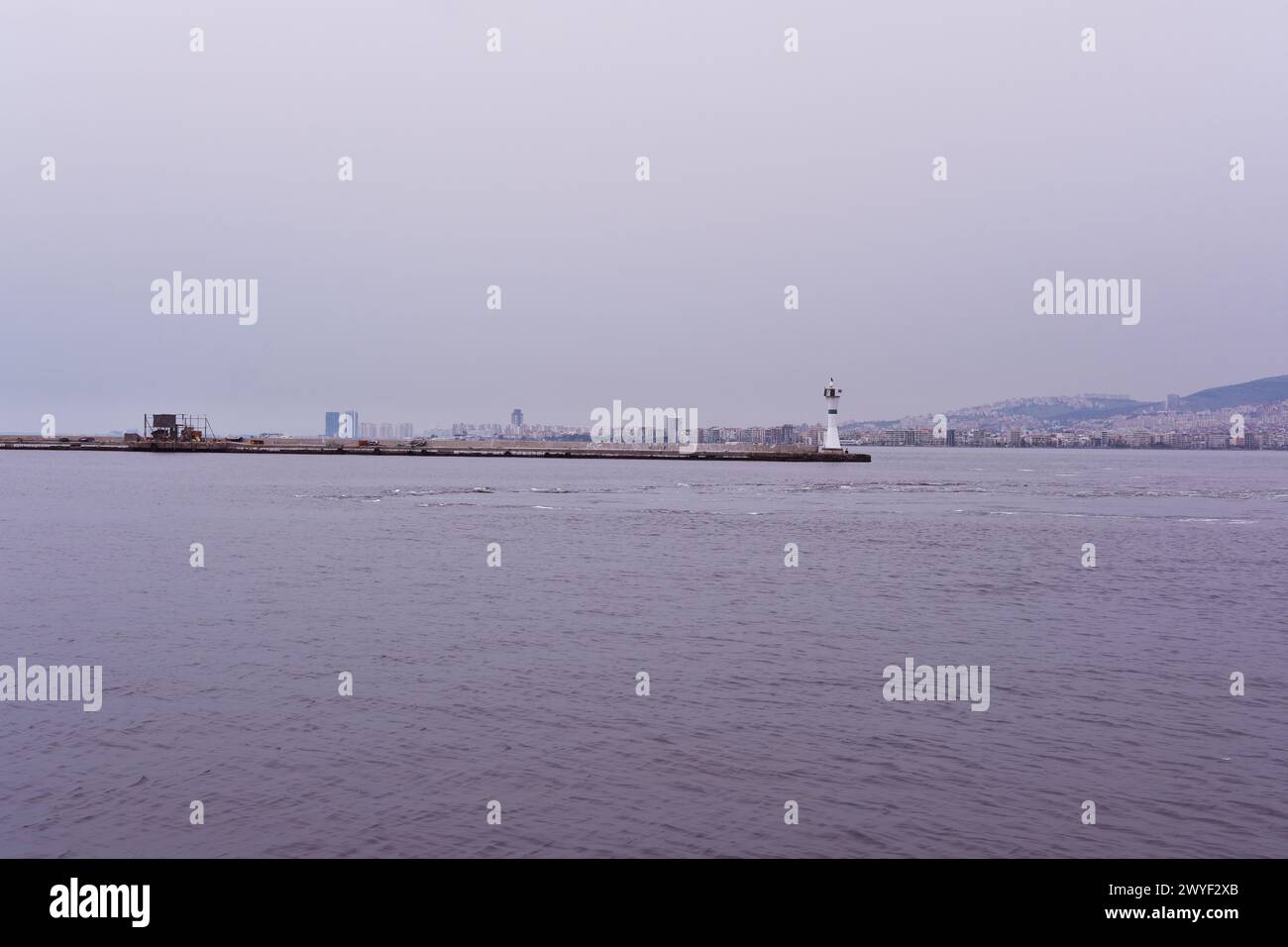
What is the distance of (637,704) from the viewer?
58.0ft

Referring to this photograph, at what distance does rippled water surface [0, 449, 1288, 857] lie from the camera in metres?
12.0

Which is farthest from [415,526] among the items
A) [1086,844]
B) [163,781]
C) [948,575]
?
[1086,844]

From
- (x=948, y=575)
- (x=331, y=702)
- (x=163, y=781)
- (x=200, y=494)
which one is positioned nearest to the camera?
(x=163, y=781)

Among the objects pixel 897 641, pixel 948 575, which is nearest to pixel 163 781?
pixel 897 641

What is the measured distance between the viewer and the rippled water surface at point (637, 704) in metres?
12.0

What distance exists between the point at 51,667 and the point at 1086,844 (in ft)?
63.2

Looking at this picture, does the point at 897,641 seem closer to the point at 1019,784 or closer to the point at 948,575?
the point at 1019,784

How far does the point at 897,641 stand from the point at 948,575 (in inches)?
540
